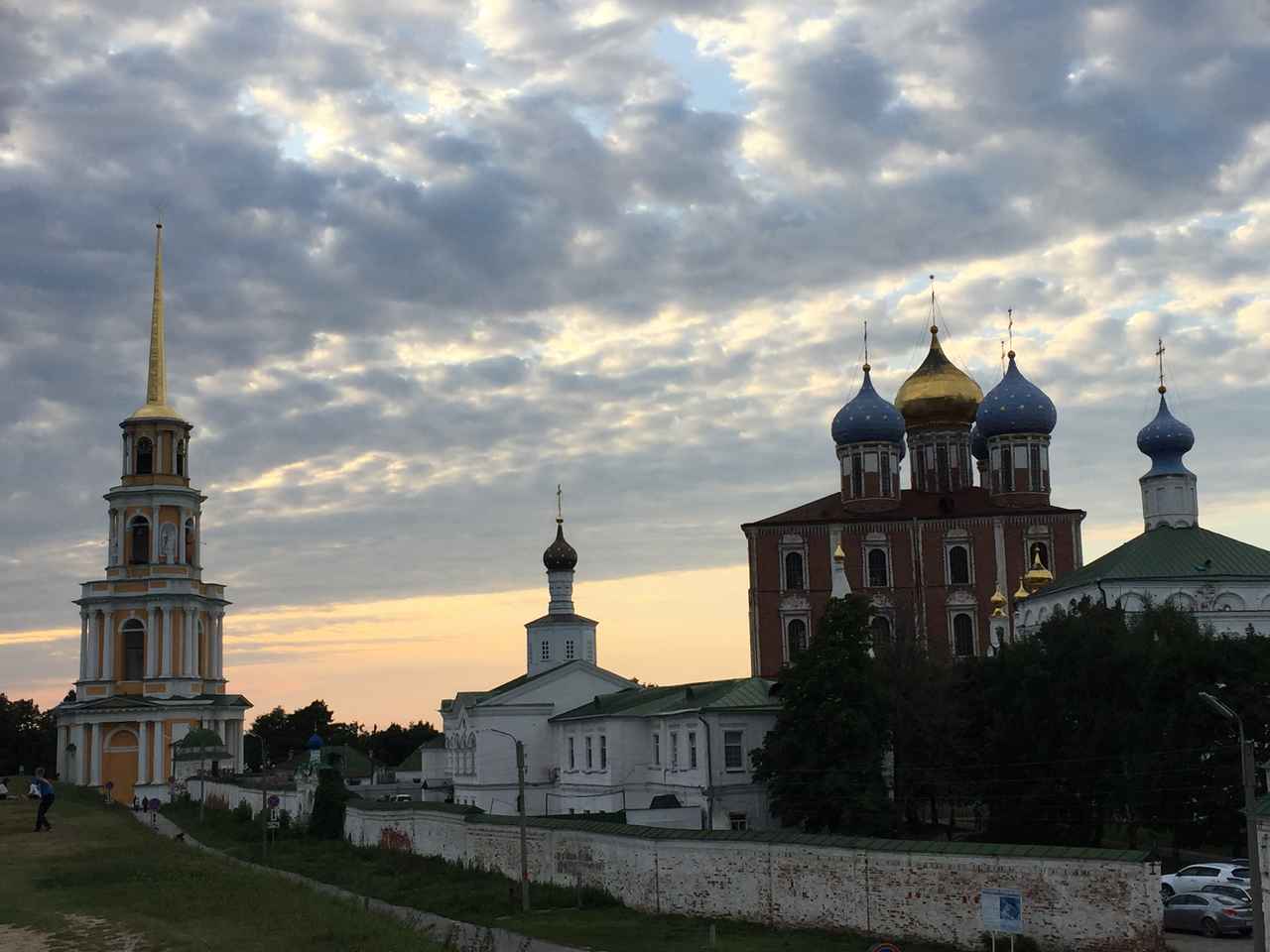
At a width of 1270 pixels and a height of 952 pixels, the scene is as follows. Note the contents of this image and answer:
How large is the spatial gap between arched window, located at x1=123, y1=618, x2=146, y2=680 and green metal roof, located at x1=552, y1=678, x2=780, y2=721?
3265 centimetres

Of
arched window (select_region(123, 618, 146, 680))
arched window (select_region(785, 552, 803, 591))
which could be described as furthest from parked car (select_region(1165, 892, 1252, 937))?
arched window (select_region(123, 618, 146, 680))

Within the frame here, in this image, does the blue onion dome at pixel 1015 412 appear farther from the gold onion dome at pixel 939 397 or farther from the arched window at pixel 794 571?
the arched window at pixel 794 571

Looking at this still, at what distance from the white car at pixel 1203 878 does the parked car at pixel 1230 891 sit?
0.63 metres

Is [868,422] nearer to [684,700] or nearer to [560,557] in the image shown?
[560,557]

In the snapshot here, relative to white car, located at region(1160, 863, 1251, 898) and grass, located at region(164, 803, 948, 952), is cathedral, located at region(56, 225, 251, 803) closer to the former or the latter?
grass, located at region(164, 803, 948, 952)

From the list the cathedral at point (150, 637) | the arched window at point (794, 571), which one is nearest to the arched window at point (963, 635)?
the arched window at point (794, 571)

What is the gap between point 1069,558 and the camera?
7819cm

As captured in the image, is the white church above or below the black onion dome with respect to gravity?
below

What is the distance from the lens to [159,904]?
35938 mm

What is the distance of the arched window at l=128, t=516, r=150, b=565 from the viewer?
89.4 meters

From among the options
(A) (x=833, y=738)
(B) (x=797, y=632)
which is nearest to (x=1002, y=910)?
(A) (x=833, y=738)

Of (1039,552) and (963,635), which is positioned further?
(963,635)

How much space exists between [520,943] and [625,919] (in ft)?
10.2

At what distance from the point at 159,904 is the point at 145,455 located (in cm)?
5869
